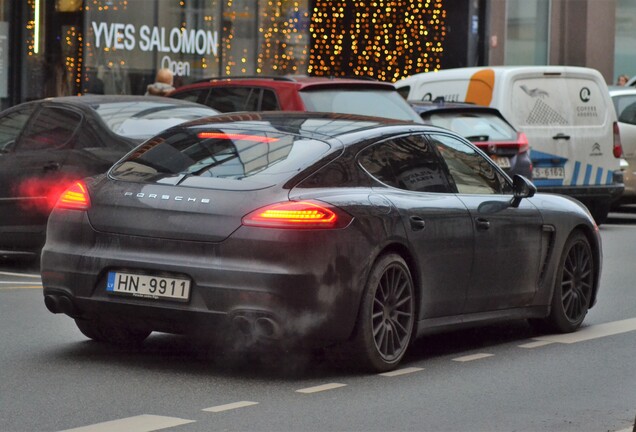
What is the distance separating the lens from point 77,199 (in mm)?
8391

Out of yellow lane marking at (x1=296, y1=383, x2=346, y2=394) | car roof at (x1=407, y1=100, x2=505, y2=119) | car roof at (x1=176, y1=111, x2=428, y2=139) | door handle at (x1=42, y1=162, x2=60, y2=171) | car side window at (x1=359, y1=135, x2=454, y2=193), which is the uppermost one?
car roof at (x1=176, y1=111, x2=428, y2=139)

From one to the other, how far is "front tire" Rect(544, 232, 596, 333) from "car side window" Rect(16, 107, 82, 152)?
4617mm

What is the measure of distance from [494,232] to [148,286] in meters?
2.30

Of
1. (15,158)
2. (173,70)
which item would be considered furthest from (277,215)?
(173,70)

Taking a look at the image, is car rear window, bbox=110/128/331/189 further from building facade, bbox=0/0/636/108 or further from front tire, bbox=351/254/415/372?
building facade, bbox=0/0/636/108

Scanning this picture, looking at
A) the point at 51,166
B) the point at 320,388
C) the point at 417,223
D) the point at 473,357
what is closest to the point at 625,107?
the point at 51,166

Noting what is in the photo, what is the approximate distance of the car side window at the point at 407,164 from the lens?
852 cm

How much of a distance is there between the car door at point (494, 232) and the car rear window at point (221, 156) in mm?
1186

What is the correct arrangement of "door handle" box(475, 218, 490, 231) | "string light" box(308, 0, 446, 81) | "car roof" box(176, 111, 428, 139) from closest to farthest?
"car roof" box(176, 111, 428, 139), "door handle" box(475, 218, 490, 231), "string light" box(308, 0, 446, 81)

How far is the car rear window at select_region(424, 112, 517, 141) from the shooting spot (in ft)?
54.9

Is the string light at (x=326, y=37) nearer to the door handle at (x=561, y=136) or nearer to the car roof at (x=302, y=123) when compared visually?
the door handle at (x=561, y=136)

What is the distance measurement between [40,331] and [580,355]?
3246 millimetres

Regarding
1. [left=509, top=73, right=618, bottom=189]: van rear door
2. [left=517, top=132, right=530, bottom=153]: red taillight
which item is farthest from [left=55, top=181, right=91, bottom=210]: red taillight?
[left=509, top=73, right=618, bottom=189]: van rear door

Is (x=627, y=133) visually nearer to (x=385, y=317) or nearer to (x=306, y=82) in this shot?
(x=306, y=82)
